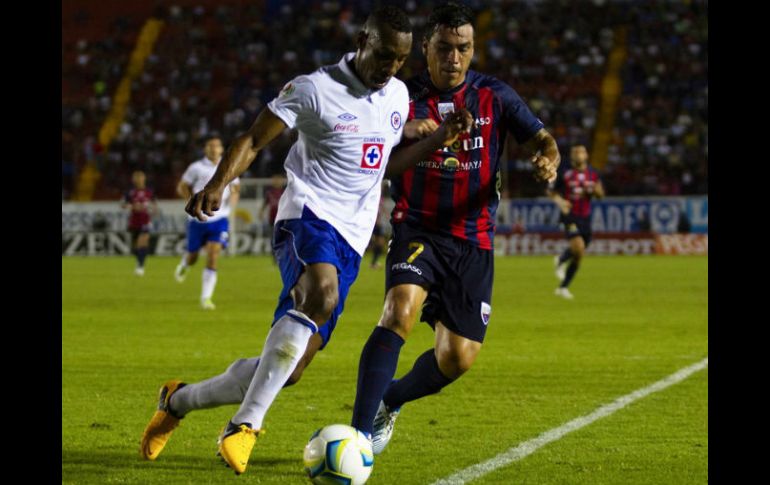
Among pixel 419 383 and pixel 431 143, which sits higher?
pixel 431 143

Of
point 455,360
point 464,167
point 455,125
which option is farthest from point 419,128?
A: point 455,360

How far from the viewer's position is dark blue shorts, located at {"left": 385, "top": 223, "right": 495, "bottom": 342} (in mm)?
6137

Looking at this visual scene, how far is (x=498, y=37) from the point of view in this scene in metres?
39.6

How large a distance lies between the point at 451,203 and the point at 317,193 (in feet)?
2.98

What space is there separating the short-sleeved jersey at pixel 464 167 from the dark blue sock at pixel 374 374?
784mm

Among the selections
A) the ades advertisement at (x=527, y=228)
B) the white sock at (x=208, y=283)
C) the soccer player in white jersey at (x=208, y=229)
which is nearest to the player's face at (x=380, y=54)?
the soccer player in white jersey at (x=208, y=229)

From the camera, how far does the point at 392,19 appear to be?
5445 millimetres

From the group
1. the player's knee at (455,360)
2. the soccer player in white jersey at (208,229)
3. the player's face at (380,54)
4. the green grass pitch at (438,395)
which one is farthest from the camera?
the soccer player in white jersey at (208,229)

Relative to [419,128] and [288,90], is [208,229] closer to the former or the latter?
[419,128]

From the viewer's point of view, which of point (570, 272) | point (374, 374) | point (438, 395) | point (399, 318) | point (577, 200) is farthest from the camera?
point (570, 272)

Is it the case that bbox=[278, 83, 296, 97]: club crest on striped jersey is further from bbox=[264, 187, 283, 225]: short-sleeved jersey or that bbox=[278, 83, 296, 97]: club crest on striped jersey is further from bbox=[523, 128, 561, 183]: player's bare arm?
bbox=[264, 187, 283, 225]: short-sleeved jersey

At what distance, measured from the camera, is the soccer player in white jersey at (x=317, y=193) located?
531cm

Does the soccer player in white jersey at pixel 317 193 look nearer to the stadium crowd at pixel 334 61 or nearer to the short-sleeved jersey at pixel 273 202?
the short-sleeved jersey at pixel 273 202
